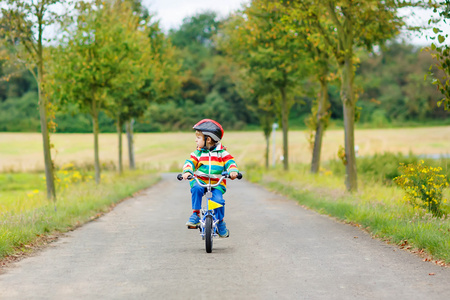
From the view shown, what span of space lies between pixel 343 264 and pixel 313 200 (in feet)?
28.7

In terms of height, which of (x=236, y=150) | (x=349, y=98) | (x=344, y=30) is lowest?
(x=236, y=150)

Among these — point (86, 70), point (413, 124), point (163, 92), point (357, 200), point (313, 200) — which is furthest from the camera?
point (413, 124)

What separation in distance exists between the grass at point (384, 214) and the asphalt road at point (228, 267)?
0.34 m

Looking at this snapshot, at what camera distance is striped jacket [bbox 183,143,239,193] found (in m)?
9.33

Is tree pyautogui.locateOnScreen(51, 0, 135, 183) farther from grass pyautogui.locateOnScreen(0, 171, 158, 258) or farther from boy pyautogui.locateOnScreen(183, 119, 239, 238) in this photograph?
boy pyautogui.locateOnScreen(183, 119, 239, 238)

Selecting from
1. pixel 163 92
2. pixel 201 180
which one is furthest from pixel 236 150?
pixel 201 180

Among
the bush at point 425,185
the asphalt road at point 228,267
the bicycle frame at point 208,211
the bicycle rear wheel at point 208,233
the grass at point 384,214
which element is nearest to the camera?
the asphalt road at point 228,267

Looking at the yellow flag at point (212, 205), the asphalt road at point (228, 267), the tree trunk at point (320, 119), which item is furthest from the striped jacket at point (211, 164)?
the tree trunk at point (320, 119)

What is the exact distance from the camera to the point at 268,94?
31.9 metres

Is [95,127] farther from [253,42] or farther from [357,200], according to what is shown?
[357,200]

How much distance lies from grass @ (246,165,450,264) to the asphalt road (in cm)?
34

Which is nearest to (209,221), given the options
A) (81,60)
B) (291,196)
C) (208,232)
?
(208,232)

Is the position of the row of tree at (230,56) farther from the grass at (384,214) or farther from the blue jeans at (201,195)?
the blue jeans at (201,195)

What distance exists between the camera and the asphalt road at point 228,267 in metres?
6.52
